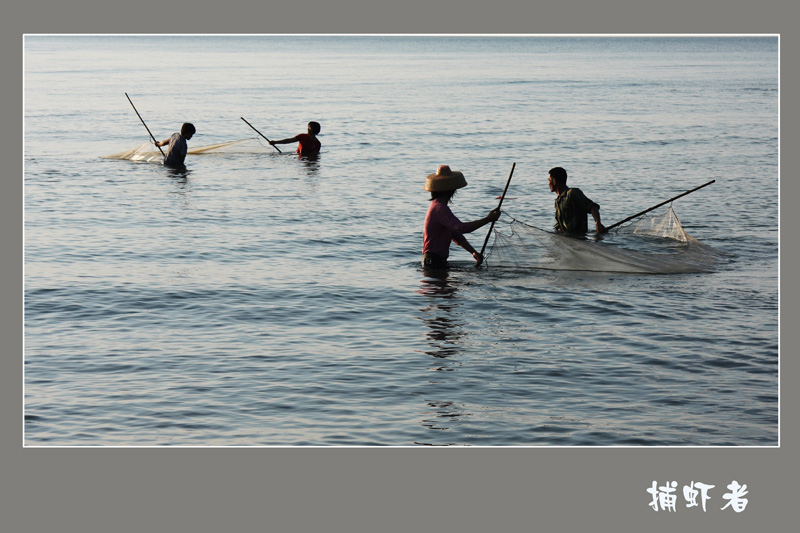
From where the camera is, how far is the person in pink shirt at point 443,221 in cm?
1192

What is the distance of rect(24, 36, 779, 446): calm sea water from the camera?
27.5ft

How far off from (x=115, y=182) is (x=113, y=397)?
13.6 meters

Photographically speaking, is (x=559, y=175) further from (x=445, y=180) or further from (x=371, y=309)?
Answer: (x=371, y=309)

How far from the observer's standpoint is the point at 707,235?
16266mm

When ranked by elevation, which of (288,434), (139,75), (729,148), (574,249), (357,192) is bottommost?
(288,434)

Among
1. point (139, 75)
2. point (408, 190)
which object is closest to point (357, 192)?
point (408, 190)

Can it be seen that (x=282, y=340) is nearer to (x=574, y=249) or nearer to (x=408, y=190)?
(x=574, y=249)

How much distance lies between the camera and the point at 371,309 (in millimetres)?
11711

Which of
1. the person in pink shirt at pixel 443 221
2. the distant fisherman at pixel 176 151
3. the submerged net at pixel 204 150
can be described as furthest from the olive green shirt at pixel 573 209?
the submerged net at pixel 204 150

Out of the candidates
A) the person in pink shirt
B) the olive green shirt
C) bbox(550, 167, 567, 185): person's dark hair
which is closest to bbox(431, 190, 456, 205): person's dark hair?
the person in pink shirt

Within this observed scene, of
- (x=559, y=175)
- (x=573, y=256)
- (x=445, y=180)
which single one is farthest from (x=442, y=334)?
(x=559, y=175)

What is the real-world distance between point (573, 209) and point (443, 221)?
2395mm

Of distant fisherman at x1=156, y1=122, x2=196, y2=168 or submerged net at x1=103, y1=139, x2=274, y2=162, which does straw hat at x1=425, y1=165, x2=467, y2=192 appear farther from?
submerged net at x1=103, y1=139, x2=274, y2=162

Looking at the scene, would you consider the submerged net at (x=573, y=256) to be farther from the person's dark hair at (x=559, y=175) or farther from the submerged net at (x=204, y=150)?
the submerged net at (x=204, y=150)
